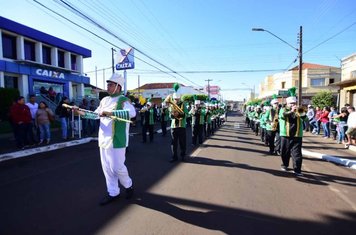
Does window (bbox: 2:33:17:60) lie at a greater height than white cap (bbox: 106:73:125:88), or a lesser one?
greater

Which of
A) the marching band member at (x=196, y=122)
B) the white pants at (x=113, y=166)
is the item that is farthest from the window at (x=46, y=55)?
the white pants at (x=113, y=166)

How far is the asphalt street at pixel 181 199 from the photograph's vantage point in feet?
13.5

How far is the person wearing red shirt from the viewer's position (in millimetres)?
10477

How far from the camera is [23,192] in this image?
18.3ft

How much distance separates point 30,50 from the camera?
2419 cm

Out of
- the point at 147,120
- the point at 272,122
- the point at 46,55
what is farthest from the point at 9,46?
the point at 272,122

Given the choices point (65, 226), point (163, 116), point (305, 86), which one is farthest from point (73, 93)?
point (305, 86)

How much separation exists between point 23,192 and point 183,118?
4.74 metres

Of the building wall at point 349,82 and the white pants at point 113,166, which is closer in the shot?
the white pants at point 113,166

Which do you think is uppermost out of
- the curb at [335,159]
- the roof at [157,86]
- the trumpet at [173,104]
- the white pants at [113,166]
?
the roof at [157,86]

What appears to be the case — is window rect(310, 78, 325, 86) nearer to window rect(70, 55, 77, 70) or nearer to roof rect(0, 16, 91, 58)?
roof rect(0, 16, 91, 58)

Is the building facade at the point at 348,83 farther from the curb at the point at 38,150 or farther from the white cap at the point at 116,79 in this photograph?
the white cap at the point at 116,79

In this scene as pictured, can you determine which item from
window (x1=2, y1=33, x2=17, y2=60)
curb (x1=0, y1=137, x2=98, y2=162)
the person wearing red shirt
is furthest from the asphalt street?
window (x1=2, y1=33, x2=17, y2=60)

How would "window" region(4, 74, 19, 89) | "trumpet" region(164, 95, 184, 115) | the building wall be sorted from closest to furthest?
"trumpet" region(164, 95, 184, 115) < "window" region(4, 74, 19, 89) < the building wall
